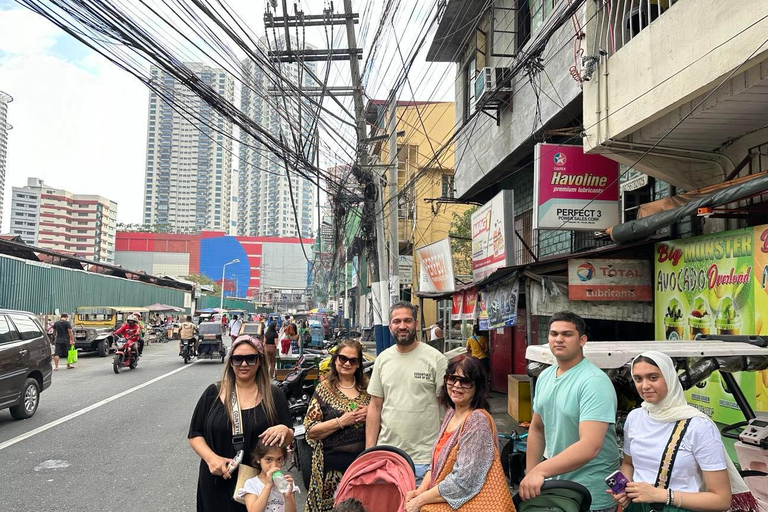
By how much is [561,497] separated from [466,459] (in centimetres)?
49

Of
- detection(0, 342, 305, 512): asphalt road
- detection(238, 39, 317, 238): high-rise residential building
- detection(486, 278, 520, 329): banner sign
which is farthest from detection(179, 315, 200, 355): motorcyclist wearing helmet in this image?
detection(486, 278, 520, 329): banner sign

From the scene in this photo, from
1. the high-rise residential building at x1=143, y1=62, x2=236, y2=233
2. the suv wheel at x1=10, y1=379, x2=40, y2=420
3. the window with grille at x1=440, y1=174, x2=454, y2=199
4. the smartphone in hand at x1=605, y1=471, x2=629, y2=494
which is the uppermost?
the high-rise residential building at x1=143, y1=62, x2=236, y2=233

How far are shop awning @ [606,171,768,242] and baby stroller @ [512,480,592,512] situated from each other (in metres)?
3.13

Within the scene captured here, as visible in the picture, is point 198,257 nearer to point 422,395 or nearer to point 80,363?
point 80,363

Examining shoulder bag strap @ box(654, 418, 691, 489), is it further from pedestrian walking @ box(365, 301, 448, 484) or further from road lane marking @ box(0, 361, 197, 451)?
road lane marking @ box(0, 361, 197, 451)

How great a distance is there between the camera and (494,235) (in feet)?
37.6

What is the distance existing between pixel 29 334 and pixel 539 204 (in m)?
8.79

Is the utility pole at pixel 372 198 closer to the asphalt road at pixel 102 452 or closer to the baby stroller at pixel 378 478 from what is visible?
the asphalt road at pixel 102 452

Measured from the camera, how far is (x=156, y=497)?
564 centimetres

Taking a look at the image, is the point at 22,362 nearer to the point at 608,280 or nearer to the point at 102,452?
the point at 102,452

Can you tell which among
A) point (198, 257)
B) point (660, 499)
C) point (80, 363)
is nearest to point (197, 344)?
point (80, 363)

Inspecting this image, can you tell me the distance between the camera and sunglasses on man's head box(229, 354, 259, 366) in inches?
132

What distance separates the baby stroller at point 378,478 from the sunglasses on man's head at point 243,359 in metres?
0.86

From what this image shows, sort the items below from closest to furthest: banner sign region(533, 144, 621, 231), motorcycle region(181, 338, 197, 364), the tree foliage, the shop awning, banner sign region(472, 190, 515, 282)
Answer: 1. the shop awning
2. banner sign region(533, 144, 621, 231)
3. banner sign region(472, 190, 515, 282)
4. motorcycle region(181, 338, 197, 364)
5. the tree foliage
